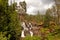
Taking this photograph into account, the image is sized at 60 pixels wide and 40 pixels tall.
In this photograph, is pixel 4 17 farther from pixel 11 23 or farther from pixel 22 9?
pixel 22 9

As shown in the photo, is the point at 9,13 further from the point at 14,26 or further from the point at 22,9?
the point at 22,9

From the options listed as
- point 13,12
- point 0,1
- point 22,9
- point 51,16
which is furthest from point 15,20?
point 51,16

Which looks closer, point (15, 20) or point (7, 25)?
point (7, 25)

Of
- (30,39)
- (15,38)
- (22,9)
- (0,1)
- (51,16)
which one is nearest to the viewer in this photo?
(0,1)

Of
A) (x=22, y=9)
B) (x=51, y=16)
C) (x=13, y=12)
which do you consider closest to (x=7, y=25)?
(x=13, y=12)

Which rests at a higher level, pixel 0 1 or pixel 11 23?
pixel 0 1

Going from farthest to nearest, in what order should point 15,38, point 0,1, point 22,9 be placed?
point 22,9
point 15,38
point 0,1

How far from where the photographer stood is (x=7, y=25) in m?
15.9

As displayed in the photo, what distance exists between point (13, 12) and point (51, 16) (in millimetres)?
32250

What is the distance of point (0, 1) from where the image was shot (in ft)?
51.9

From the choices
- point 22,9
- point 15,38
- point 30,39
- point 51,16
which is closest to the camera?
point 15,38

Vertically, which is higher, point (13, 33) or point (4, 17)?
point (4, 17)

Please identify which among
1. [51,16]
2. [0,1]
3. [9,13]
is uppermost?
[0,1]

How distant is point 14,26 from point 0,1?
92.4 inches
